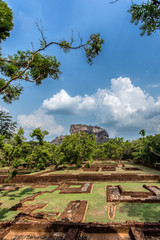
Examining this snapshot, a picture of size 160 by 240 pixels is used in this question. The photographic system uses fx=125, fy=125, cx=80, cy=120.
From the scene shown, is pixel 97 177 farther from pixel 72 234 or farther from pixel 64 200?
pixel 72 234

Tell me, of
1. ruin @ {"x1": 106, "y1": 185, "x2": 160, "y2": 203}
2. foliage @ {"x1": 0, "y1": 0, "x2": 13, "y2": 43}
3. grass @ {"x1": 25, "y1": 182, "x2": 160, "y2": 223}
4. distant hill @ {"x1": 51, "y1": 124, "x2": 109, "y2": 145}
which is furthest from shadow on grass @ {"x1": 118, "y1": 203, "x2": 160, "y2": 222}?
distant hill @ {"x1": 51, "y1": 124, "x2": 109, "y2": 145}

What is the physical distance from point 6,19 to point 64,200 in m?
10.4

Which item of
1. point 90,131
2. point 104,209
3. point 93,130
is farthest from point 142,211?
point 93,130

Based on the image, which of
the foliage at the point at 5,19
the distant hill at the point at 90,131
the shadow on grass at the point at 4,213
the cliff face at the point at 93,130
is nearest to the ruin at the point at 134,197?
the shadow on grass at the point at 4,213

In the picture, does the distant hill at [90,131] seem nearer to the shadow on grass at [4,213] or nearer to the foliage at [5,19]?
the shadow on grass at [4,213]

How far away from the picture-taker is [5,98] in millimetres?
6008

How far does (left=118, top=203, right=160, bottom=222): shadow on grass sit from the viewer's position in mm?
5814

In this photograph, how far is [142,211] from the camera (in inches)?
255

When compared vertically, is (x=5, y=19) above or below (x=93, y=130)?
below

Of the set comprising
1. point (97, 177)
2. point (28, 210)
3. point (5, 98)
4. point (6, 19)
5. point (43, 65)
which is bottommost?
point (28, 210)

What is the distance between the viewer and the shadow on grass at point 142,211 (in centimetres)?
581

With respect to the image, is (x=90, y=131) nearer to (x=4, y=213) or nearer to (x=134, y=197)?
(x=134, y=197)

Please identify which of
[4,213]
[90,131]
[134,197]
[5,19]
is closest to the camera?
[5,19]

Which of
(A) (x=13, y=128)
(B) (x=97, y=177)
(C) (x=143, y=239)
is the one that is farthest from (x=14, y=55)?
(B) (x=97, y=177)
